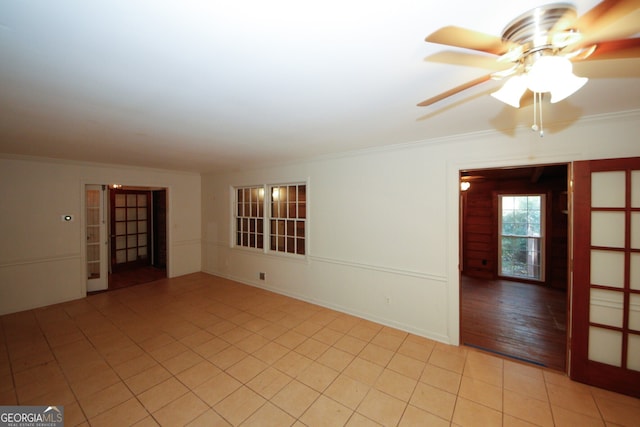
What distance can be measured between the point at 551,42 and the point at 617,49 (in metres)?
0.24

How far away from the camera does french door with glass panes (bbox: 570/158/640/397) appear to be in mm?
2168

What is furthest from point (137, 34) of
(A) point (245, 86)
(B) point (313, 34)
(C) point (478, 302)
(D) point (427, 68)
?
(C) point (478, 302)

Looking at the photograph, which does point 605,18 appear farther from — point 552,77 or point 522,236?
point 522,236

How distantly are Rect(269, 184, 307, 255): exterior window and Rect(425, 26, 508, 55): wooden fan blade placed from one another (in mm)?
3589

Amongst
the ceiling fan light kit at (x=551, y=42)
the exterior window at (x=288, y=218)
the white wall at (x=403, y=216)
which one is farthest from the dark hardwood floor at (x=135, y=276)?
the ceiling fan light kit at (x=551, y=42)

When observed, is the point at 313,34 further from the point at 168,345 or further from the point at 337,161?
the point at 168,345

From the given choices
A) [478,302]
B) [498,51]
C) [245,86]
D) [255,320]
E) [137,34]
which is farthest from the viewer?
[478,302]

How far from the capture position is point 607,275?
2270mm

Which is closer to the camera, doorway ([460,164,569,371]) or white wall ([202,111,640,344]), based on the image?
white wall ([202,111,640,344])

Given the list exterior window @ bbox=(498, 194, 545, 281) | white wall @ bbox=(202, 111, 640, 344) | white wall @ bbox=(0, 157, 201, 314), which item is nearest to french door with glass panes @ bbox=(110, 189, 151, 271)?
white wall @ bbox=(0, 157, 201, 314)

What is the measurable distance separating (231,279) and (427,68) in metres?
5.48

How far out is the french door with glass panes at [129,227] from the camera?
6547mm

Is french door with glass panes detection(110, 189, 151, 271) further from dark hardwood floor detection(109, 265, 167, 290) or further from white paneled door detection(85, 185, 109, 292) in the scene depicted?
white paneled door detection(85, 185, 109, 292)

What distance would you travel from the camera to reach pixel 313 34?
120cm
